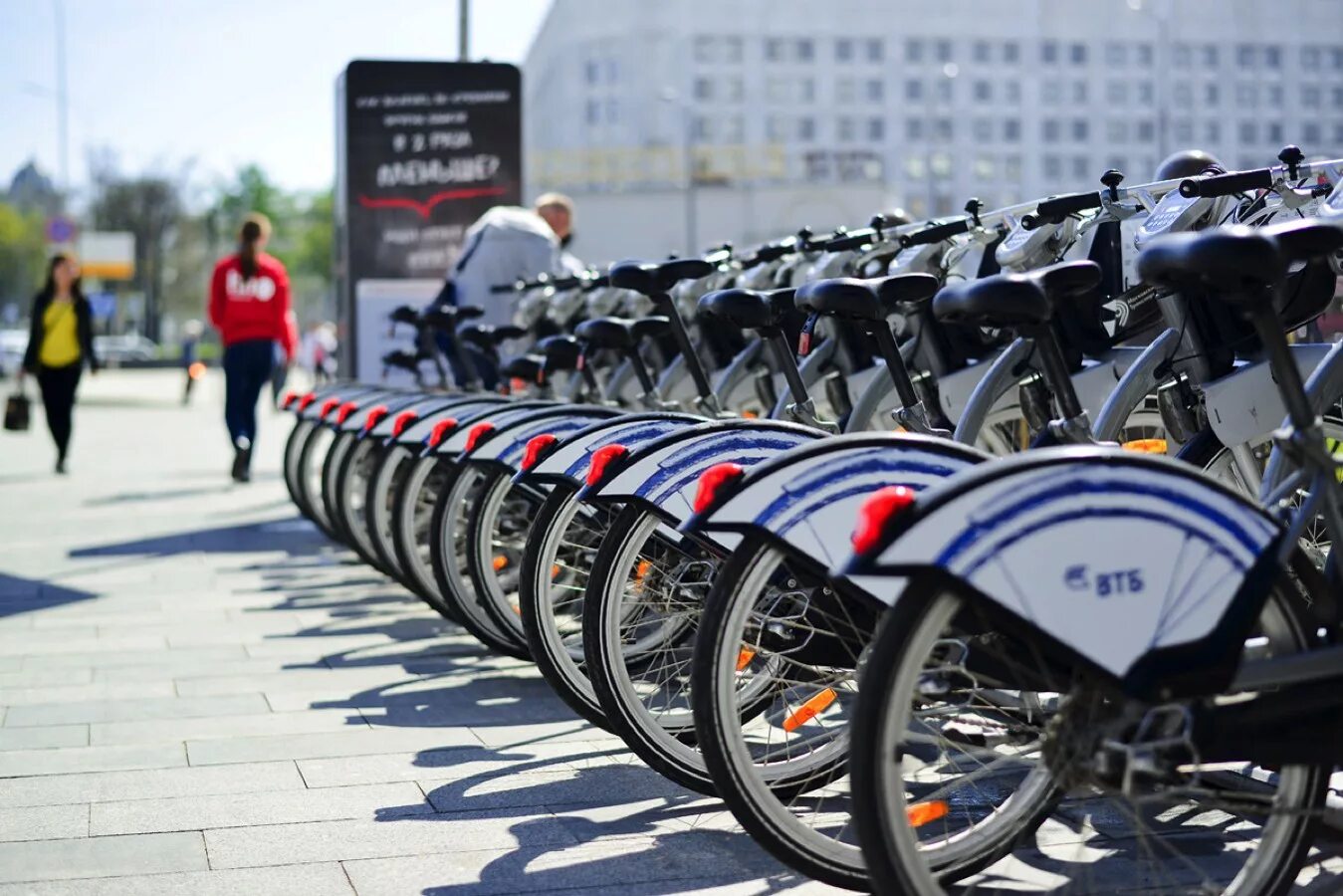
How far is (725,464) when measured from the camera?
11.7ft

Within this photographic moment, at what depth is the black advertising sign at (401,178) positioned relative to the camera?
12250 mm

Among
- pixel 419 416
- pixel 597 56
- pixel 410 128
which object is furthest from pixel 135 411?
pixel 597 56

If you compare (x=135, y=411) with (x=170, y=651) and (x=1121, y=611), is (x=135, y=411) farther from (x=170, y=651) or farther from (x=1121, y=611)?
(x=1121, y=611)

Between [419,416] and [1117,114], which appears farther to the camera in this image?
[1117,114]

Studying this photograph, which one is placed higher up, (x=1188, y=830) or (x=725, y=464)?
(x=725, y=464)

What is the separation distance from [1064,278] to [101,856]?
217 cm

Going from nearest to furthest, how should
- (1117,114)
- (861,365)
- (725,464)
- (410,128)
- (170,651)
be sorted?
(725,464), (861,365), (170,651), (410,128), (1117,114)

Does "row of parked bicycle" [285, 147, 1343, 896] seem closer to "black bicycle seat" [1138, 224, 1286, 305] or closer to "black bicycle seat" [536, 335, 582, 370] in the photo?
"black bicycle seat" [1138, 224, 1286, 305]

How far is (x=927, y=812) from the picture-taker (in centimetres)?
309

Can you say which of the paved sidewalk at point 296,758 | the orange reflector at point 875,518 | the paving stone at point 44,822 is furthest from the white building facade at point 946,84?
the orange reflector at point 875,518

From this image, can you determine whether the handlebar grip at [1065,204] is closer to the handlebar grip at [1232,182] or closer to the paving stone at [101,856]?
the handlebar grip at [1232,182]

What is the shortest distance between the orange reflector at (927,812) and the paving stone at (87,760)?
228 cm

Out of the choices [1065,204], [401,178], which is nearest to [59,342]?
[401,178]

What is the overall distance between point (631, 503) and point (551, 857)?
747 mm
